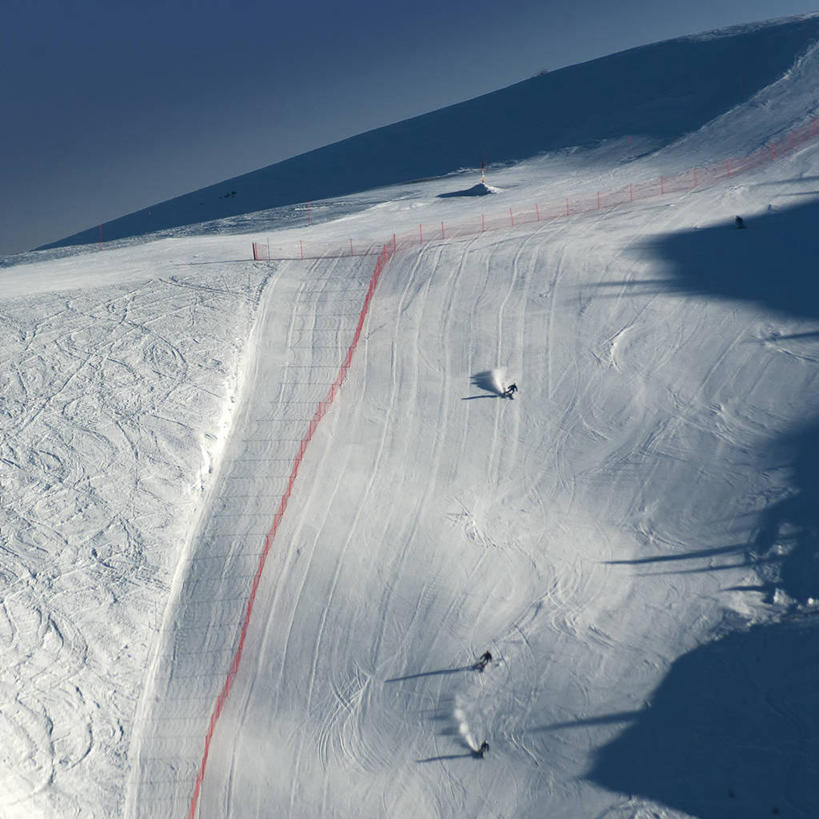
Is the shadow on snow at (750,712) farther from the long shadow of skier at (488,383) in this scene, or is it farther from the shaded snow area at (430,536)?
the long shadow of skier at (488,383)

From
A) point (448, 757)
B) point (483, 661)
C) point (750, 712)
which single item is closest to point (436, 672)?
point (483, 661)

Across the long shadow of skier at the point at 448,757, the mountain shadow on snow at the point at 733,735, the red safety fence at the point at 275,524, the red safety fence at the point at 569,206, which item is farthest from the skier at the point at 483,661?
the red safety fence at the point at 569,206

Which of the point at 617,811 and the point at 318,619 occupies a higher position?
the point at 318,619

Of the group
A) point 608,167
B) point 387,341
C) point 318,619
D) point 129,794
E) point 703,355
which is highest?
point 608,167

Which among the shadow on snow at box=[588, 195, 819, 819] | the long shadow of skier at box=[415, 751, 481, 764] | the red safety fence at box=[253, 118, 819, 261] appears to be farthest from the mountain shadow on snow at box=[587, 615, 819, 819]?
the red safety fence at box=[253, 118, 819, 261]

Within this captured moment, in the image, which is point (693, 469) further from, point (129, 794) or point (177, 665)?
point (129, 794)

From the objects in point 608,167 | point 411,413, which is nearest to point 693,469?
point 411,413
